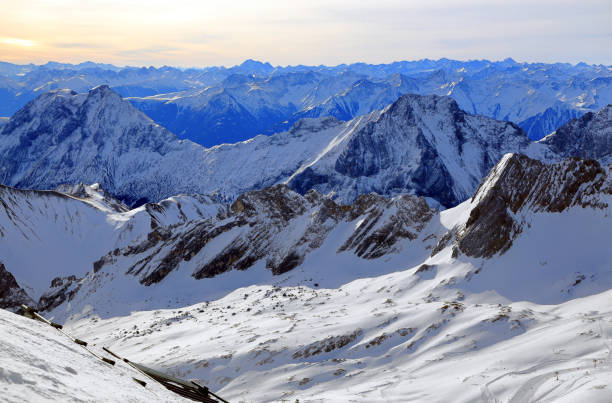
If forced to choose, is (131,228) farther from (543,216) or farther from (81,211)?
(543,216)

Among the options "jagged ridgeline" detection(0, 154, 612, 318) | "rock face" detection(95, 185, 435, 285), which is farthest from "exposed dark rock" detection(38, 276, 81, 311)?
"rock face" detection(95, 185, 435, 285)

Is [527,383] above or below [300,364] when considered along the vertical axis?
above

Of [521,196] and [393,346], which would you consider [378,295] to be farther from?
[521,196]

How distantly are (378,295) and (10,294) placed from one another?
80.6 metres

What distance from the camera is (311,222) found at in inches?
→ 3642

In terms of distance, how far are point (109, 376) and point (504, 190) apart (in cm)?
6252

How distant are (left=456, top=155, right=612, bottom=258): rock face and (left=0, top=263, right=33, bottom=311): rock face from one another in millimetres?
88751

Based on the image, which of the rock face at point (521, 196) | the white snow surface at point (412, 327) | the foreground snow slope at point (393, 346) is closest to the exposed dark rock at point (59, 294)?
the white snow surface at point (412, 327)

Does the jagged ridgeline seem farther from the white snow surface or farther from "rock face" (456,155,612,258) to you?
the white snow surface

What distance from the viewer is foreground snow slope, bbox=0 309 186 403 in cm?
972

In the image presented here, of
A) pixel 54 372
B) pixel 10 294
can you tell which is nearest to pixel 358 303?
pixel 54 372

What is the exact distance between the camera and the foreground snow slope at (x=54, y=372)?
31.9 ft

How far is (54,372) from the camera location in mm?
11086

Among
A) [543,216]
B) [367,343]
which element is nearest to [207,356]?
[367,343]
